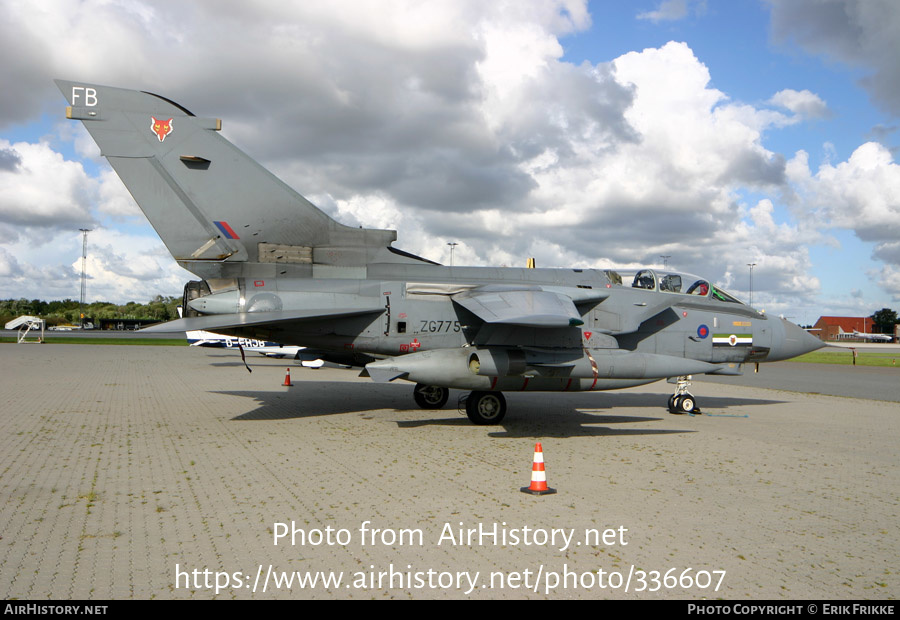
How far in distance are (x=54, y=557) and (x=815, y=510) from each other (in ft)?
23.2

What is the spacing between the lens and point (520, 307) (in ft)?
32.3

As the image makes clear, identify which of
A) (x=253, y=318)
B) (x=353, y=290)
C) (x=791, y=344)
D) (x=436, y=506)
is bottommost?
(x=436, y=506)

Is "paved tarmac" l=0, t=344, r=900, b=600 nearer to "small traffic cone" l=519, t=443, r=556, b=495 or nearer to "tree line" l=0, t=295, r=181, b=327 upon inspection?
"small traffic cone" l=519, t=443, r=556, b=495

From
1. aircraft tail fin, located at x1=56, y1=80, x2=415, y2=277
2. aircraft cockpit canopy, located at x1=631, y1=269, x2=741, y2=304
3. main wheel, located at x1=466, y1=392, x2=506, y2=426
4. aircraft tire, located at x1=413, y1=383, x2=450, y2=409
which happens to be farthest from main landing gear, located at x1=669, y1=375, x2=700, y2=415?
aircraft tail fin, located at x1=56, y1=80, x2=415, y2=277

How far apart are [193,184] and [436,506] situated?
8.10 m

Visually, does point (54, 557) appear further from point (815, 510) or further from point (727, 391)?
point (727, 391)

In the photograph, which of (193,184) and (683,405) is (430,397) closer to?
(683,405)

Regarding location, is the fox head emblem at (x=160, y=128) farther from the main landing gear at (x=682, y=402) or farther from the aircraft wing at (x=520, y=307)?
the main landing gear at (x=682, y=402)

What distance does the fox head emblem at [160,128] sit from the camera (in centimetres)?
1108

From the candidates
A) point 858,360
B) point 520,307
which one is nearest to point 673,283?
point 520,307

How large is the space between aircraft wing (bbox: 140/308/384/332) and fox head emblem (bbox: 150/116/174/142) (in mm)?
3545

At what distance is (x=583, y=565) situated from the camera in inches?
182

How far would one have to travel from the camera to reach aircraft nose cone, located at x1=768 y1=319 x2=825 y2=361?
1329 centimetres
